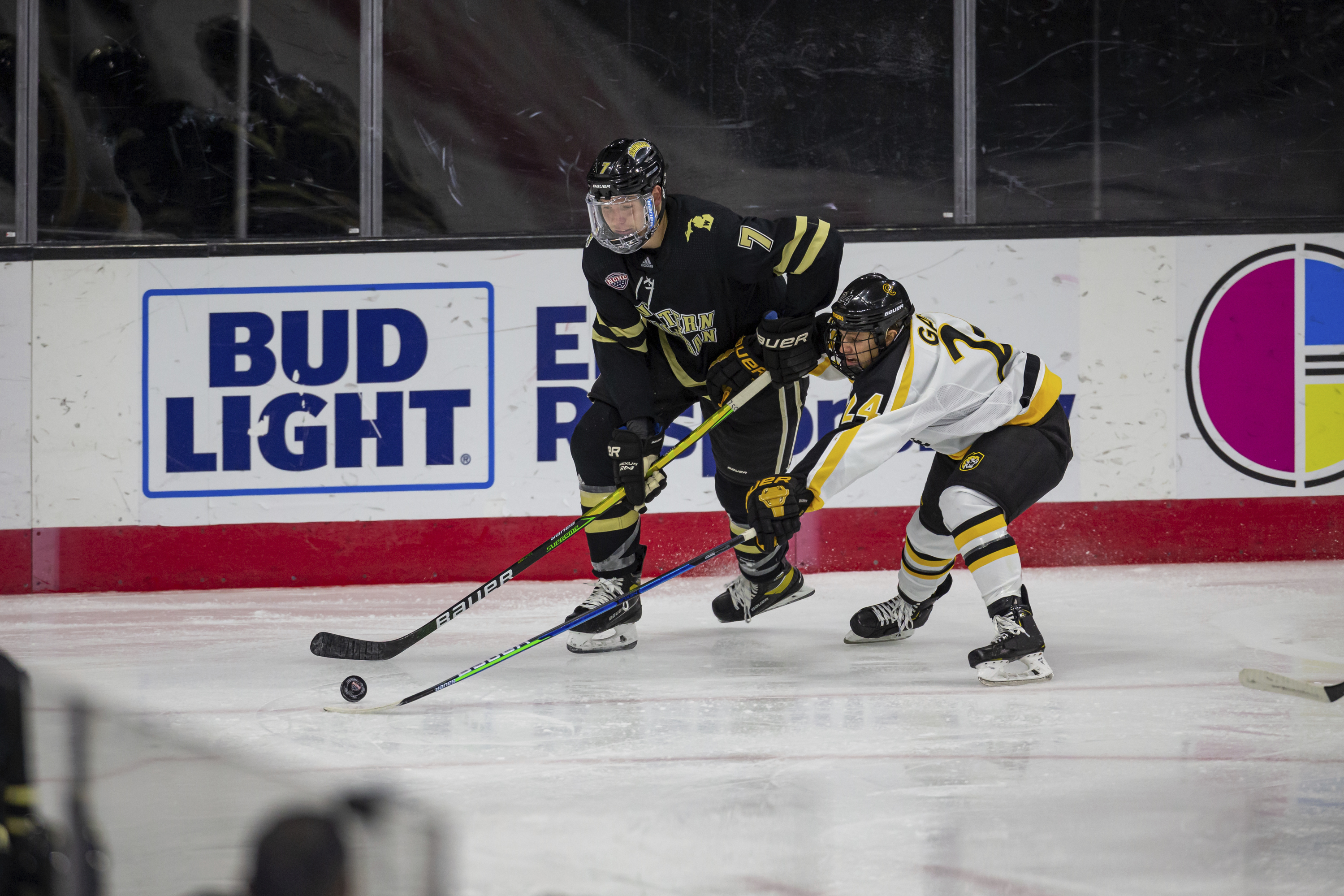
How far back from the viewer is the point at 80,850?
1.15 m

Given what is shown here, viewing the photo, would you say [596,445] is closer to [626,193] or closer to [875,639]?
[626,193]

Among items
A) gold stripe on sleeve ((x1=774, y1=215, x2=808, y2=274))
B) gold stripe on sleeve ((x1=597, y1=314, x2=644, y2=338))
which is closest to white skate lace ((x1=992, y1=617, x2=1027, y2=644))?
gold stripe on sleeve ((x1=774, y1=215, x2=808, y2=274))

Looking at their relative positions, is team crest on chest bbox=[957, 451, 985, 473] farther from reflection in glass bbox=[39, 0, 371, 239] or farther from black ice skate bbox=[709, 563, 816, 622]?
reflection in glass bbox=[39, 0, 371, 239]

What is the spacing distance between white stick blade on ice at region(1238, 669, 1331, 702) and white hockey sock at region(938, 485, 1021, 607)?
631mm


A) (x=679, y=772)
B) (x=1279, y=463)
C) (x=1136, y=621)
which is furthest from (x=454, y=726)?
(x=1279, y=463)

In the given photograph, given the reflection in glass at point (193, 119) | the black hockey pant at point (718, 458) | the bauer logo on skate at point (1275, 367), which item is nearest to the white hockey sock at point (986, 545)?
the black hockey pant at point (718, 458)

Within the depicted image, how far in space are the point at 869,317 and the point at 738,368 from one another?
0.47 metres

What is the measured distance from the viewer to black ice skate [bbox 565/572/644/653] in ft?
10.7

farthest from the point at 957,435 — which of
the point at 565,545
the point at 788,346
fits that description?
the point at 565,545

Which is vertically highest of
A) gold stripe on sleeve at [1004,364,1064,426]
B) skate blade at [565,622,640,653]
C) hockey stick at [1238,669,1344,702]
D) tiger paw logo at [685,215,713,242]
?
tiger paw logo at [685,215,713,242]

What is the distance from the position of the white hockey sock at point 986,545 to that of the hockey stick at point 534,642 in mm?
480

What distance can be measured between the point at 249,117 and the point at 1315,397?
3.84 meters

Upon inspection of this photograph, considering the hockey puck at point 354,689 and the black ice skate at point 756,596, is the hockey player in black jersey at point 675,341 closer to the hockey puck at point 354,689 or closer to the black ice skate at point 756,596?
the black ice skate at point 756,596

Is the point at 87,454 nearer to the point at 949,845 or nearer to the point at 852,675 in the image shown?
the point at 852,675
